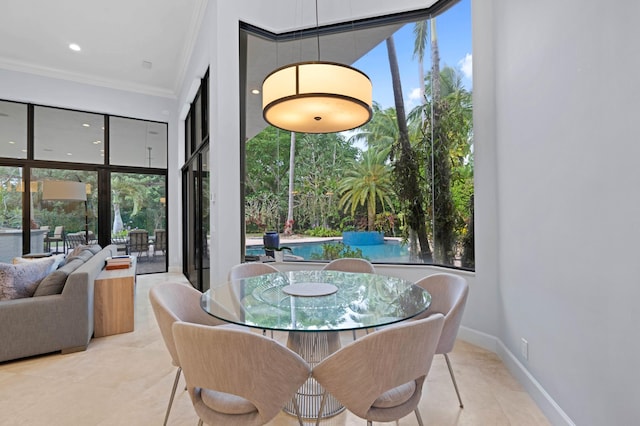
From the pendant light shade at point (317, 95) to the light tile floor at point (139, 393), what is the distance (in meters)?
1.94

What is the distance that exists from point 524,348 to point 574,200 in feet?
3.82

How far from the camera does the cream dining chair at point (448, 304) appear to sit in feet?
5.82

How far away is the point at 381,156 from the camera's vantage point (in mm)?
3551

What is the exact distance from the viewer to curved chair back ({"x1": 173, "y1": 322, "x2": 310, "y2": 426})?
1.08m

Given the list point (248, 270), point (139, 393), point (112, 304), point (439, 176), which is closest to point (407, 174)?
point (439, 176)

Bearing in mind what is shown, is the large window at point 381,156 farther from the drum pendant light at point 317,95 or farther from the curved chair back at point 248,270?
the drum pendant light at point 317,95

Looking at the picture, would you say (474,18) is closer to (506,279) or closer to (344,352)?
(506,279)

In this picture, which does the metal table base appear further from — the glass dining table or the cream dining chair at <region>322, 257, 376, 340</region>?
the cream dining chair at <region>322, 257, 376, 340</region>

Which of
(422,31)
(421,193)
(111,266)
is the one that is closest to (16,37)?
(111,266)

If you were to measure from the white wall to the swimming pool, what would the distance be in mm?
1150

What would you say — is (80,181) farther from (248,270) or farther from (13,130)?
(248,270)

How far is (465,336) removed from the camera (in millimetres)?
2908

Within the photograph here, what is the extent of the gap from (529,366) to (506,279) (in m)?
0.65

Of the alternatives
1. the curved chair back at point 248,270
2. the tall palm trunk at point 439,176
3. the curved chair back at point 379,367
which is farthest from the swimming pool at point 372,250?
the curved chair back at point 379,367
